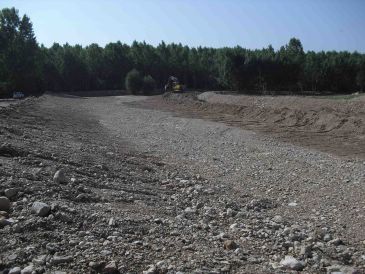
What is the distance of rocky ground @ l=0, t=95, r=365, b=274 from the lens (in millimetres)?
5820

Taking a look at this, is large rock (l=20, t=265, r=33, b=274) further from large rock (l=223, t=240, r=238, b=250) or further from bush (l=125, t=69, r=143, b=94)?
bush (l=125, t=69, r=143, b=94)

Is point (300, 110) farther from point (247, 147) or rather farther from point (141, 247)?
point (141, 247)

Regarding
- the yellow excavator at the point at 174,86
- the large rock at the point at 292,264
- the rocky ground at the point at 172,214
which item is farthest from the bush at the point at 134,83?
the large rock at the point at 292,264

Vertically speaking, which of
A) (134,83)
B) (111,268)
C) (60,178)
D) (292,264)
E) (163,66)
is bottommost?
(292,264)

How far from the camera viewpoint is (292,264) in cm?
604

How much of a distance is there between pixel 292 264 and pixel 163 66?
304ft

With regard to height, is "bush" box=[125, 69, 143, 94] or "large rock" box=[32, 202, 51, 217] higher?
"bush" box=[125, 69, 143, 94]

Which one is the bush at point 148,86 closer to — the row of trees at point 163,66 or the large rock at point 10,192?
Answer: the row of trees at point 163,66

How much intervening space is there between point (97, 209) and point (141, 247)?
1.81 m

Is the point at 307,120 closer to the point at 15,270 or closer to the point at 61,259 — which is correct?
the point at 61,259

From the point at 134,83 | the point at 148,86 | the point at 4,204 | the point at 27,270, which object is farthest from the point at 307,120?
the point at 148,86

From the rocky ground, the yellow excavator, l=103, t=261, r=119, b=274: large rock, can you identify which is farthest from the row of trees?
l=103, t=261, r=119, b=274: large rock

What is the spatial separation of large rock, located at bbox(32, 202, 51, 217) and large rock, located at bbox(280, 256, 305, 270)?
3.70 meters

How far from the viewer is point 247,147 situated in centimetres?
2064
